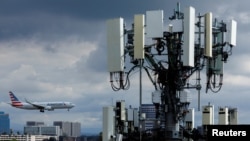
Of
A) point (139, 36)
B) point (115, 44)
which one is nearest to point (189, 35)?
point (139, 36)

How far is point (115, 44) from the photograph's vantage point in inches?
1410

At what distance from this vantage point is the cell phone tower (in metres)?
34.6

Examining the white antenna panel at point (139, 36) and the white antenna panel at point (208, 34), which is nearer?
the white antenna panel at point (139, 36)

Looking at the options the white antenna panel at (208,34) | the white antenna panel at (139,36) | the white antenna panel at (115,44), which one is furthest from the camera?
the white antenna panel at (115,44)

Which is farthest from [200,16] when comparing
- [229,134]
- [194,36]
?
[229,134]

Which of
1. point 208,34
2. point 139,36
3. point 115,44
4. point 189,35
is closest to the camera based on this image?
point 189,35

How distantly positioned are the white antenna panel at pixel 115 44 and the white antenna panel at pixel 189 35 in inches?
148

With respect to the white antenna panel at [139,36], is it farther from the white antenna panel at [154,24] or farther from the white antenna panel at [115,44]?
the white antenna panel at [115,44]

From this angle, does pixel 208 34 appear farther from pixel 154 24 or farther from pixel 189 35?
pixel 154 24

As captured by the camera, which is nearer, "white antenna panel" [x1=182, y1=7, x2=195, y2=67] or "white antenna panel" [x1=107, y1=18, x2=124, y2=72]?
"white antenna panel" [x1=182, y1=7, x2=195, y2=67]

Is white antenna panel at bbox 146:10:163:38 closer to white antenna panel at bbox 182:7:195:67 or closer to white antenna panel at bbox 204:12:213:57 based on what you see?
white antenna panel at bbox 182:7:195:67

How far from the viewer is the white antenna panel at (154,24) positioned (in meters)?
34.6

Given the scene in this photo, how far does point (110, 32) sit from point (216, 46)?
6324mm

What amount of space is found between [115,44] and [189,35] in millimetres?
A: 4440
